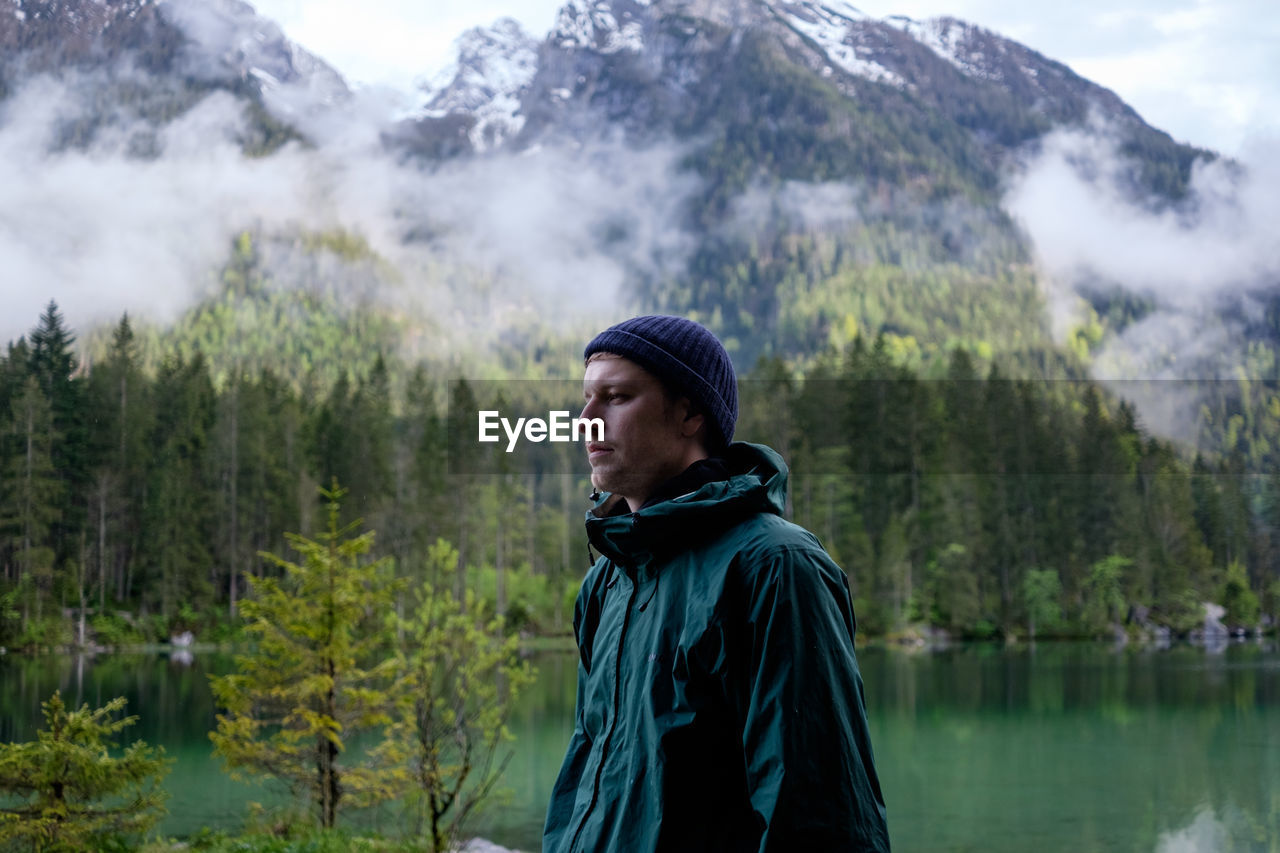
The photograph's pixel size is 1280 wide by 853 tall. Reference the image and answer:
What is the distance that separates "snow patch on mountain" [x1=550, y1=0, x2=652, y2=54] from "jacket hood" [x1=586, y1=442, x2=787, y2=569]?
165659mm

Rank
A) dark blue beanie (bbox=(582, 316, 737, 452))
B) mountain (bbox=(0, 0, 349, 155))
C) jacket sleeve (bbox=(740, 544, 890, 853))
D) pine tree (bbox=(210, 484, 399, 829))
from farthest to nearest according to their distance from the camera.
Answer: mountain (bbox=(0, 0, 349, 155)), pine tree (bbox=(210, 484, 399, 829)), dark blue beanie (bbox=(582, 316, 737, 452)), jacket sleeve (bbox=(740, 544, 890, 853))

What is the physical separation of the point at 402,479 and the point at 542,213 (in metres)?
97.3

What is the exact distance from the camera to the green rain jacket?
3.90 feet

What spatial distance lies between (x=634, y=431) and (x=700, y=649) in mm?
330

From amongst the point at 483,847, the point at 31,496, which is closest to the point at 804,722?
the point at 483,847

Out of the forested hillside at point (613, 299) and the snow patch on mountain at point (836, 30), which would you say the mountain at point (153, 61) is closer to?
the forested hillside at point (613, 299)

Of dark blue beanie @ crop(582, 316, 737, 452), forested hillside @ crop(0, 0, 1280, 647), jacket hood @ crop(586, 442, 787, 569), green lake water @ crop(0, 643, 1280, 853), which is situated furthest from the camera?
forested hillside @ crop(0, 0, 1280, 647)

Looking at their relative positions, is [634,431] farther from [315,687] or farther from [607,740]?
[315,687]

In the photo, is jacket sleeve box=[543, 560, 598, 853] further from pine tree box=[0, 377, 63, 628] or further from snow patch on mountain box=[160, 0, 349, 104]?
snow patch on mountain box=[160, 0, 349, 104]

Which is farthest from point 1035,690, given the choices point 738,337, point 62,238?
point 738,337

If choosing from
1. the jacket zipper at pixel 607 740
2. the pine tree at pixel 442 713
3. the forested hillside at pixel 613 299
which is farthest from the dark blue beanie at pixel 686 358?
the forested hillside at pixel 613 299

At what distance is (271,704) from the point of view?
861 centimetres

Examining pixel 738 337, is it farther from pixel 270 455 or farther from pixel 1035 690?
pixel 1035 690

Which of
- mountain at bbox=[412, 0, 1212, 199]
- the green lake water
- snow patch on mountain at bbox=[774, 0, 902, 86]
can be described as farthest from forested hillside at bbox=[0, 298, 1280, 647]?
snow patch on mountain at bbox=[774, 0, 902, 86]
